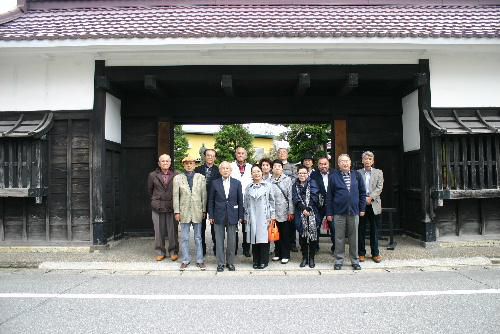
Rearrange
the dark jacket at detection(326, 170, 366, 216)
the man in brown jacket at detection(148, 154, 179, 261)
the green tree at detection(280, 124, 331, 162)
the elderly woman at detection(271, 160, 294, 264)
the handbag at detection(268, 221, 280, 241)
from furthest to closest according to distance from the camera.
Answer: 1. the green tree at detection(280, 124, 331, 162)
2. the man in brown jacket at detection(148, 154, 179, 261)
3. the elderly woman at detection(271, 160, 294, 264)
4. the handbag at detection(268, 221, 280, 241)
5. the dark jacket at detection(326, 170, 366, 216)

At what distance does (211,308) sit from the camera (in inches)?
154

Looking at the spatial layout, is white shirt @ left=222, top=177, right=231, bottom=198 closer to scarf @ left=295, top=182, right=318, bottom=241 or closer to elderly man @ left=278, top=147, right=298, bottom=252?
scarf @ left=295, top=182, right=318, bottom=241

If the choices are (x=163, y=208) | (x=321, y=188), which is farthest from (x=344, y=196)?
(x=163, y=208)

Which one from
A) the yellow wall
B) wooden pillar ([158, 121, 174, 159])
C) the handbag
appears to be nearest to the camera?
the handbag

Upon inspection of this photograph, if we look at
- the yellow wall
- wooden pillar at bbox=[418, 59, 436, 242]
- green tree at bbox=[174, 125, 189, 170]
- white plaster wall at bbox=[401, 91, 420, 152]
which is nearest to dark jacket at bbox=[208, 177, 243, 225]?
wooden pillar at bbox=[418, 59, 436, 242]

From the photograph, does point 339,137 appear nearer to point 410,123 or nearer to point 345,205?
point 410,123

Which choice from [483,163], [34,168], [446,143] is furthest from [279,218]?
[34,168]

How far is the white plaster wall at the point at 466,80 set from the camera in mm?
7094

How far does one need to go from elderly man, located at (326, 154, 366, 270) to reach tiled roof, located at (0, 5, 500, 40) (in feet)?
8.12

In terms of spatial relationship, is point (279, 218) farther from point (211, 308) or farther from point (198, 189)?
point (211, 308)

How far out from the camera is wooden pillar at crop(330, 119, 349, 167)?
8055 millimetres

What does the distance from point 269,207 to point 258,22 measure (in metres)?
3.68

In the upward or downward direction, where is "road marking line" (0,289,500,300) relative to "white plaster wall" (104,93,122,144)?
downward

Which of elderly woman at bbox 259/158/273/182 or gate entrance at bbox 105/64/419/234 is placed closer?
elderly woman at bbox 259/158/273/182
